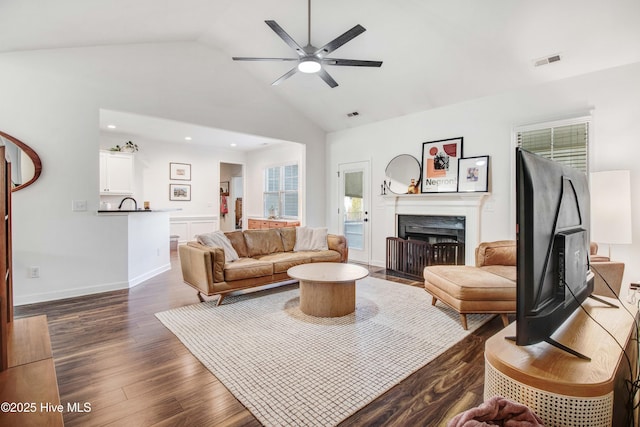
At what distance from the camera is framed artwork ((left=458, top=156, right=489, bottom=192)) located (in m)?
4.38

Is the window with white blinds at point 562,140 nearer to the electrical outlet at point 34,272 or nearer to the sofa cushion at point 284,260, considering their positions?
the sofa cushion at point 284,260

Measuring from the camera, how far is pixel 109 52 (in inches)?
153

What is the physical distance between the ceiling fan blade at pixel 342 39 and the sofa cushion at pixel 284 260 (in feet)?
8.10

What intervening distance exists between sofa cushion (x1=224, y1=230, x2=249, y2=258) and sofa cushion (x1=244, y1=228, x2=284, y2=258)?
5cm

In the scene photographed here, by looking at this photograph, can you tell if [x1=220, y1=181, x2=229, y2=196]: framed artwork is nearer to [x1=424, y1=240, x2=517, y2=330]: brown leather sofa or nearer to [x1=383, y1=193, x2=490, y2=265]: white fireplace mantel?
[x1=383, y1=193, x2=490, y2=265]: white fireplace mantel

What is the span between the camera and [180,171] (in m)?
7.83

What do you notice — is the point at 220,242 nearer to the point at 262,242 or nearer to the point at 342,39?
the point at 262,242

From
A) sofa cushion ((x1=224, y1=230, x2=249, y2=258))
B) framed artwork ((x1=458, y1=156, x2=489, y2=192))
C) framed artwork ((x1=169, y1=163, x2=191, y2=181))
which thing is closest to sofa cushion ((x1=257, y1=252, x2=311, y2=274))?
sofa cushion ((x1=224, y1=230, x2=249, y2=258))

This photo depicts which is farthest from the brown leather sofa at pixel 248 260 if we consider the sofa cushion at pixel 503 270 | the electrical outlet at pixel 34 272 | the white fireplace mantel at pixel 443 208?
the sofa cushion at pixel 503 270

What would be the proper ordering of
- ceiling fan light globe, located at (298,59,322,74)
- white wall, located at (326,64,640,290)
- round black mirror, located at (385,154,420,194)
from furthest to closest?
round black mirror, located at (385,154,420,194) → white wall, located at (326,64,640,290) → ceiling fan light globe, located at (298,59,322,74)

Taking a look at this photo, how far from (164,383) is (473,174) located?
449 centimetres

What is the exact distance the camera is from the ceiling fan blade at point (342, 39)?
8.70 feet

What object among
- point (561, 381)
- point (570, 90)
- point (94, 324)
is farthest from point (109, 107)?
point (570, 90)

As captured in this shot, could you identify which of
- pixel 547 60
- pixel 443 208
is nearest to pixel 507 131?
pixel 547 60
